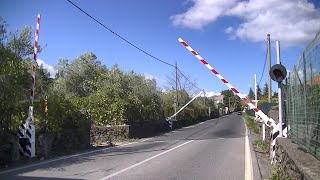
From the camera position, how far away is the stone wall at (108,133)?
2555cm

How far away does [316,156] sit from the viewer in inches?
261

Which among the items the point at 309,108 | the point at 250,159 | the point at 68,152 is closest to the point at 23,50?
the point at 68,152

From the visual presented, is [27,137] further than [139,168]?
Yes

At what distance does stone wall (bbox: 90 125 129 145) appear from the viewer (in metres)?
25.5

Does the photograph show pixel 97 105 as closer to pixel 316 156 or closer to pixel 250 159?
pixel 250 159

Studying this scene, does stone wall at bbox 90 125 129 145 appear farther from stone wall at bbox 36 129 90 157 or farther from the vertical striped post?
the vertical striped post

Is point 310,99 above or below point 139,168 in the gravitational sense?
above

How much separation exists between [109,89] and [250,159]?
63.1ft

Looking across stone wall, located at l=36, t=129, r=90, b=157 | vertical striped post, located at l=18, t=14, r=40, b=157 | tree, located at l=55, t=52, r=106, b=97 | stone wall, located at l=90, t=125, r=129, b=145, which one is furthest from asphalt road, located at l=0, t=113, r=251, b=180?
tree, located at l=55, t=52, r=106, b=97

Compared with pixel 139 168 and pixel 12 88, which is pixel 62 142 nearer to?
pixel 12 88

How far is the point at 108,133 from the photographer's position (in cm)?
2647

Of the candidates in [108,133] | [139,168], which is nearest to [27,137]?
[139,168]

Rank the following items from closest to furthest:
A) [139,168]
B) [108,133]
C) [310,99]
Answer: [310,99] < [139,168] < [108,133]

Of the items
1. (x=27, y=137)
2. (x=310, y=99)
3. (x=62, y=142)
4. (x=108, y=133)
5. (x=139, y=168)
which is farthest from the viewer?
(x=108, y=133)
